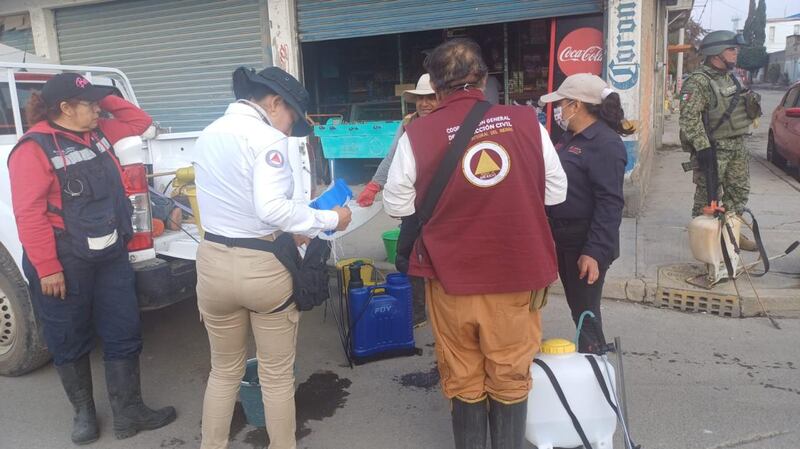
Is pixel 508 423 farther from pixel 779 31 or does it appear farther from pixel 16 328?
pixel 779 31

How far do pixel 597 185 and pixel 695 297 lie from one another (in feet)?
8.42

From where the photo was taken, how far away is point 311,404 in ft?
12.1

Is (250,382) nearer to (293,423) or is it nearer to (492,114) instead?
(293,423)

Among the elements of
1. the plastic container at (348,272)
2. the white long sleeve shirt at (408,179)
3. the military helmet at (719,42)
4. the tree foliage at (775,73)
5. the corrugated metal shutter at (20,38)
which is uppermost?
the corrugated metal shutter at (20,38)

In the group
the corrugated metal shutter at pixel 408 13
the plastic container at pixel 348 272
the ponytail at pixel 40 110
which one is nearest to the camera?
the ponytail at pixel 40 110

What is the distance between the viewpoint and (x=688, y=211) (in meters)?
7.69

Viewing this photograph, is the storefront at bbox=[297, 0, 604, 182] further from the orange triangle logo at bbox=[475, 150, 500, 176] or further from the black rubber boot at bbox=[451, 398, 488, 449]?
the black rubber boot at bbox=[451, 398, 488, 449]

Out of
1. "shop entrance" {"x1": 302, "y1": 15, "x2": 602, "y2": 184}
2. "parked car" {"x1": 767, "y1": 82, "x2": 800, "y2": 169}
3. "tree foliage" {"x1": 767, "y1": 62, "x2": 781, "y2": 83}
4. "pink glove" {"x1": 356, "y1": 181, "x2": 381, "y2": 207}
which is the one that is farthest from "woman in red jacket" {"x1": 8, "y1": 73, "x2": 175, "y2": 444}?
"tree foliage" {"x1": 767, "y1": 62, "x2": 781, "y2": 83}

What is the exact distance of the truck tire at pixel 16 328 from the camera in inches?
151

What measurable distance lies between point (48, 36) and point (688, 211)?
1064 centimetres

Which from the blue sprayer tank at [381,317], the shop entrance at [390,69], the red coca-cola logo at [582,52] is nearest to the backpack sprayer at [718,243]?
the blue sprayer tank at [381,317]

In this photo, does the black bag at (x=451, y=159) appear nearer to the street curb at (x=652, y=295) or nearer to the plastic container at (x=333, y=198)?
the plastic container at (x=333, y=198)

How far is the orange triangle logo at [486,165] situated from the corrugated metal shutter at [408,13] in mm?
5761

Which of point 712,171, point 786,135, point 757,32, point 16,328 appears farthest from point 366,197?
point 757,32
